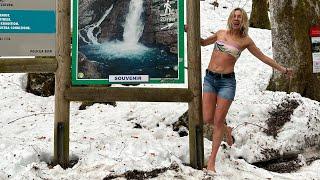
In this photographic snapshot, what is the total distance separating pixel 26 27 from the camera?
527 cm

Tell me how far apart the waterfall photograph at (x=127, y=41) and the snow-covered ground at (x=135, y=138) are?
3.13 feet

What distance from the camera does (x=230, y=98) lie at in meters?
5.24

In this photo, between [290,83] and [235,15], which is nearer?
[235,15]

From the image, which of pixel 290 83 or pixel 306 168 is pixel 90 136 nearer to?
pixel 306 168

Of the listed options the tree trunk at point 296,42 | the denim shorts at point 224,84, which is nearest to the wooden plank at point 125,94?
the denim shorts at point 224,84

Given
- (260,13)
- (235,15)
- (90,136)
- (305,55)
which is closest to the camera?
(235,15)

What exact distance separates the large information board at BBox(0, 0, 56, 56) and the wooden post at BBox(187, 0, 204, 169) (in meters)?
1.69

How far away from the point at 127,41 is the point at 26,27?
1218mm

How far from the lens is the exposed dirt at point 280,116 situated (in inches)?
251

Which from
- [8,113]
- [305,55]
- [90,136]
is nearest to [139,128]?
[90,136]

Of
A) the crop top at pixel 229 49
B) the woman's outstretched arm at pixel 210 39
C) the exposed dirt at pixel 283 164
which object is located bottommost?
the exposed dirt at pixel 283 164

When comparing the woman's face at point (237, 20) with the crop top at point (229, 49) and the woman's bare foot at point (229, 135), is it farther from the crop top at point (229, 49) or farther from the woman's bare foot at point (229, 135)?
the woman's bare foot at point (229, 135)

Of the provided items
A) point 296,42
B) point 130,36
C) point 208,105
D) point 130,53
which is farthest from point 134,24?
point 296,42

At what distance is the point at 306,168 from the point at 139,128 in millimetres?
2448
